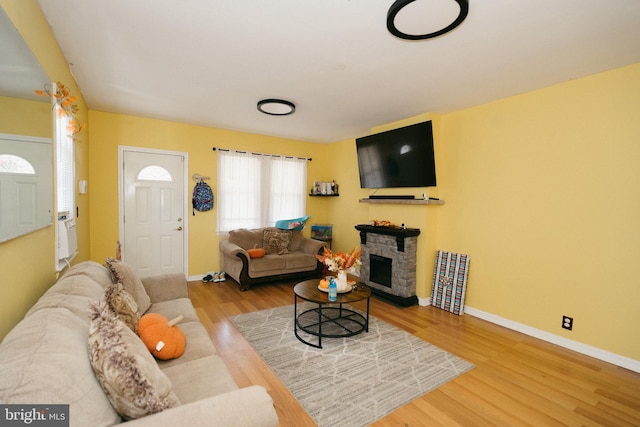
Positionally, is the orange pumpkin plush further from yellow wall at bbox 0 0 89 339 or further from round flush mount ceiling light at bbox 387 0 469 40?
round flush mount ceiling light at bbox 387 0 469 40

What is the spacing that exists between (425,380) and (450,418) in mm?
→ 392

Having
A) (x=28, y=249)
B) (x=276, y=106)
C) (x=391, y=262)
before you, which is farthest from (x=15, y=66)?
(x=391, y=262)

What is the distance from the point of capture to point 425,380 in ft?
7.43

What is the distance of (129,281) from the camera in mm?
2180

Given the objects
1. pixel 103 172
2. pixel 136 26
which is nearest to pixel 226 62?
pixel 136 26

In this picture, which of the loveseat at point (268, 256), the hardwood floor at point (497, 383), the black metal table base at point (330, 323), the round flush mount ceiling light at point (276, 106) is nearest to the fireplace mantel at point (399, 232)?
the hardwood floor at point (497, 383)

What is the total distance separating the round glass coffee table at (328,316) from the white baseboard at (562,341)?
1.51m

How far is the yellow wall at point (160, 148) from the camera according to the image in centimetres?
408

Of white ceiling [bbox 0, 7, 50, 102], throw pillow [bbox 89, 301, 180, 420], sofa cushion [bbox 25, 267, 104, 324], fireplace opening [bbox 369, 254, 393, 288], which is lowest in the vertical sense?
fireplace opening [bbox 369, 254, 393, 288]

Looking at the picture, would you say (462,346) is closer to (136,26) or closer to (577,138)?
(577,138)

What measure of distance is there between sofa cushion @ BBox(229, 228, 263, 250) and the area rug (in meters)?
1.84

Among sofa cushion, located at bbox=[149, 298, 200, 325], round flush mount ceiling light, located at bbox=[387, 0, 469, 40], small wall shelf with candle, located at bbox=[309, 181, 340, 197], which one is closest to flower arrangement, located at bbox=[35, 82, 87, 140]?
sofa cushion, located at bbox=[149, 298, 200, 325]

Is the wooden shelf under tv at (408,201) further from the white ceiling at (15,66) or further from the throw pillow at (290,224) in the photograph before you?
the white ceiling at (15,66)

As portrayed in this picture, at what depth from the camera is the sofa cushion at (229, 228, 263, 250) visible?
4852 mm
